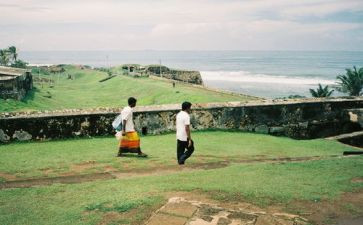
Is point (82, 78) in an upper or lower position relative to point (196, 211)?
upper

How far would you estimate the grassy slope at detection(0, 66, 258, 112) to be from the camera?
24281 millimetres

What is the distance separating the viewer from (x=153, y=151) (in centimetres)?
984

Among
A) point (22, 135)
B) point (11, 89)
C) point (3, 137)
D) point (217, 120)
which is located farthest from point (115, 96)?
point (3, 137)

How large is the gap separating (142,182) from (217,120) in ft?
21.1

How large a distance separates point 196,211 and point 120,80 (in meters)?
39.9

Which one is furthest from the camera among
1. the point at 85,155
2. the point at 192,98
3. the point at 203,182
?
the point at 192,98

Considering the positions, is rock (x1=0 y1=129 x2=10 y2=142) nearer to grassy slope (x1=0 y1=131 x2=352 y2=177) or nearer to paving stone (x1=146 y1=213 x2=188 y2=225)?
grassy slope (x1=0 y1=131 x2=352 y2=177)

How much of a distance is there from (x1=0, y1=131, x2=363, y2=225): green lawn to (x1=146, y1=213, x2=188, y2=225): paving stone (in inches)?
7.6

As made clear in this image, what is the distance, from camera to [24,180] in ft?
23.5

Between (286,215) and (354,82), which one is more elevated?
(354,82)

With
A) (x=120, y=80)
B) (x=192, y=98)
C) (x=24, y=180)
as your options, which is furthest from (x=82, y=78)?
(x=24, y=180)

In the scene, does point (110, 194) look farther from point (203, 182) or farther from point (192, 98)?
point (192, 98)

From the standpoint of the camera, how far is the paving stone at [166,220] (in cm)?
450

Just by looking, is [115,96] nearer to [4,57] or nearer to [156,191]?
[156,191]
